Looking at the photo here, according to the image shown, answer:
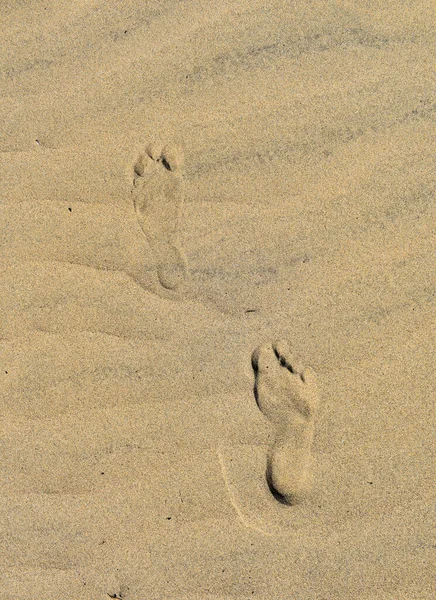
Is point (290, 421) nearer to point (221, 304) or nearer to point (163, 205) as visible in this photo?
point (221, 304)

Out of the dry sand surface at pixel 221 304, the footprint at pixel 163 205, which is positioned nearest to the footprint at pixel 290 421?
the dry sand surface at pixel 221 304

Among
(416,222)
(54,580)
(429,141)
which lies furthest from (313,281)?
(54,580)

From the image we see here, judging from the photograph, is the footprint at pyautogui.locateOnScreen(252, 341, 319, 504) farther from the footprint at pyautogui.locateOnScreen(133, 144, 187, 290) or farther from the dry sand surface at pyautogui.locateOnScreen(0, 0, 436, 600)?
the footprint at pyautogui.locateOnScreen(133, 144, 187, 290)

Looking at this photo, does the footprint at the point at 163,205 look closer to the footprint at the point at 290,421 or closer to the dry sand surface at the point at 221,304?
the dry sand surface at the point at 221,304

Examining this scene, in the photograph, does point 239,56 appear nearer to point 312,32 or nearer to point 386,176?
point 312,32

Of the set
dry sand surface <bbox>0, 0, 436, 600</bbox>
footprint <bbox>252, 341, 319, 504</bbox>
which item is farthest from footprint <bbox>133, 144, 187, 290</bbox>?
footprint <bbox>252, 341, 319, 504</bbox>

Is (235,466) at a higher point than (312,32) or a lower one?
lower
